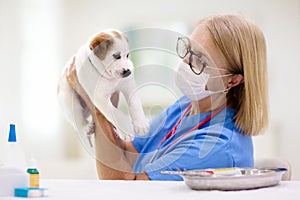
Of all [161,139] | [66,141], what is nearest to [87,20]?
[66,141]

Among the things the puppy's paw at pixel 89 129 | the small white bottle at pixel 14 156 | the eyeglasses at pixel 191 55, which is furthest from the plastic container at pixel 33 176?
the eyeglasses at pixel 191 55

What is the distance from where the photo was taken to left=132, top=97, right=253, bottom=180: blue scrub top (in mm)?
1219

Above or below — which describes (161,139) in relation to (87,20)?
below

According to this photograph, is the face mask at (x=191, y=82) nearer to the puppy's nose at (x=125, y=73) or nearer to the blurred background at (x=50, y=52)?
the puppy's nose at (x=125, y=73)

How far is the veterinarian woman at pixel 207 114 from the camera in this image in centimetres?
121

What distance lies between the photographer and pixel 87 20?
2918 millimetres

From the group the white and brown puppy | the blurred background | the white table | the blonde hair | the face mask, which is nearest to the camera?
the white table

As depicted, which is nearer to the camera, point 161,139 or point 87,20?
point 161,139

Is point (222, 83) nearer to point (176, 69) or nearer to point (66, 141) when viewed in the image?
point (176, 69)

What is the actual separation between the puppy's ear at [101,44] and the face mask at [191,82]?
0.21 metres

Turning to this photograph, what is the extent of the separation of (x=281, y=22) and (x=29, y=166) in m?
2.11

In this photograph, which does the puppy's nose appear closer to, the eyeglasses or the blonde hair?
the eyeglasses

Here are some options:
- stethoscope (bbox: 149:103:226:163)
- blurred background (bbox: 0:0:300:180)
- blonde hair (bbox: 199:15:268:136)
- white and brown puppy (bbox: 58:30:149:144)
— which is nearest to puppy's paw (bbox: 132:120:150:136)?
white and brown puppy (bbox: 58:30:149:144)

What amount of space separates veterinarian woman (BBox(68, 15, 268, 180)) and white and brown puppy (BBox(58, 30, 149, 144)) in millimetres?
38
